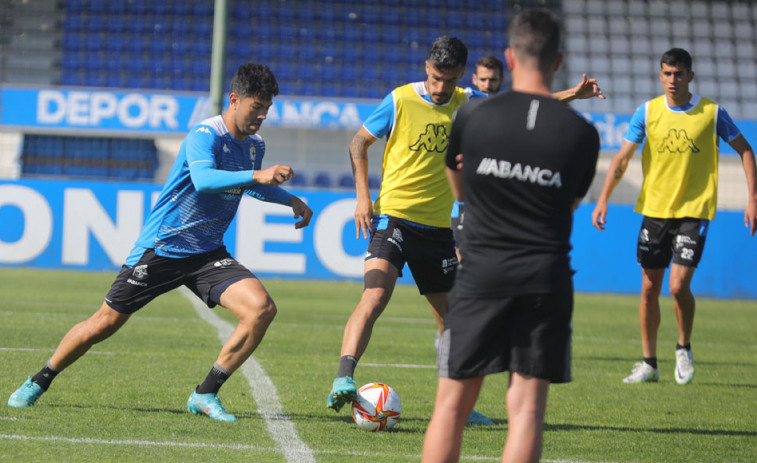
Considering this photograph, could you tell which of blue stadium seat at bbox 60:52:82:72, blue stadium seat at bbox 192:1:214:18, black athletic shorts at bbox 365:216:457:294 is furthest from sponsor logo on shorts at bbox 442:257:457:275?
blue stadium seat at bbox 192:1:214:18

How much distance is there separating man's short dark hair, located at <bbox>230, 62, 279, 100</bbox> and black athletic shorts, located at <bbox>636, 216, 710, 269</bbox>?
3400 mm

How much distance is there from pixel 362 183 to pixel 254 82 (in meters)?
0.86

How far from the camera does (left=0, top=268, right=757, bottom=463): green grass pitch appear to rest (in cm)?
454

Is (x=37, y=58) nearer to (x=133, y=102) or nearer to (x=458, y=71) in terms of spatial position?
(x=133, y=102)

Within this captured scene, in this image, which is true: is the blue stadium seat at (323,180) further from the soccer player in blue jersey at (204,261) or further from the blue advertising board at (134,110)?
the soccer player in blue jersey at (204,261)

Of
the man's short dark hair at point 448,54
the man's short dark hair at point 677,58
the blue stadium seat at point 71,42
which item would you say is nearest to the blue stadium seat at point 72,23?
the blue stadium seat at point 71,42

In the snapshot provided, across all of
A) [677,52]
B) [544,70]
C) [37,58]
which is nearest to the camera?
[544,70]

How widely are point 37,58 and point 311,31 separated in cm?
712

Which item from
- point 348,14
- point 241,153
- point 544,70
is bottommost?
point 241,153

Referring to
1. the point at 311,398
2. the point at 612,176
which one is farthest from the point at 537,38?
the point at 612,176

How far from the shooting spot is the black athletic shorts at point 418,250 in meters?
5.57

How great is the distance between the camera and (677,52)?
22.9 ft

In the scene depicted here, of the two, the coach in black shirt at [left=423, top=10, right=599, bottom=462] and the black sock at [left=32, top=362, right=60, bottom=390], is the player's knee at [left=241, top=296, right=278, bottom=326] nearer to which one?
the black sock at [left=32, top=362, right=60, bottom=390]

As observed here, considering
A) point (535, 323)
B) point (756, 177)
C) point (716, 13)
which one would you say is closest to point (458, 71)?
point (535, 323)
